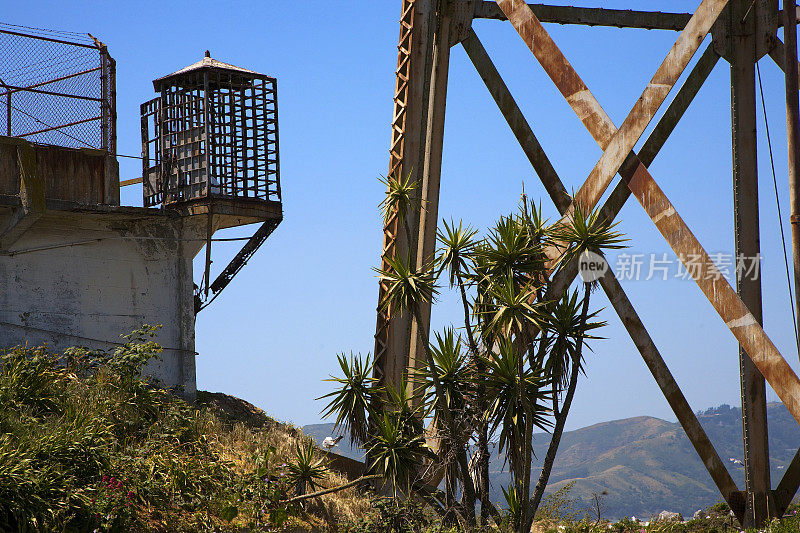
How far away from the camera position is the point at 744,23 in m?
12.9

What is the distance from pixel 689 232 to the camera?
10133mm

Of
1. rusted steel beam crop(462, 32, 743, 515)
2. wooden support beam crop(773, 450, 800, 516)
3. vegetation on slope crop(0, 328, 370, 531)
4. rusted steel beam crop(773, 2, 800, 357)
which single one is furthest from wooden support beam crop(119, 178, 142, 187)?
wooden support beam crop(773, 450, 800, 516)

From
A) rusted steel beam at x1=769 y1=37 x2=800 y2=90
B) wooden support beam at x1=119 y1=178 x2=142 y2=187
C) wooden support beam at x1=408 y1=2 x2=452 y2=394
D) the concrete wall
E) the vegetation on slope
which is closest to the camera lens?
the vegetation on slope

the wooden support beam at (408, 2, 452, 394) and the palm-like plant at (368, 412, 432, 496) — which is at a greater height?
the wooden support beam at (408, 2, 452, 394)

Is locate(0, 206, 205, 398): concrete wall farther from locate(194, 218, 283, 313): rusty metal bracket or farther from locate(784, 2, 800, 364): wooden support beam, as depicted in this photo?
locate(784, 2, 800, 364): wooden support beam

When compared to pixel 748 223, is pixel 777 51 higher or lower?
higher

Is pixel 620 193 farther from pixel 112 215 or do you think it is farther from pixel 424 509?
pixel 112 215

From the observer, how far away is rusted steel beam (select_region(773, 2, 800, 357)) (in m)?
10.3

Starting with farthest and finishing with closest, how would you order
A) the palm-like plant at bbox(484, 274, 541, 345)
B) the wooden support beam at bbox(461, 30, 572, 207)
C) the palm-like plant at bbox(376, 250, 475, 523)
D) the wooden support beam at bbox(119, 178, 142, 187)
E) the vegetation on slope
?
the wooden support beam at bbox(119, 178, 142, 187)
the wooden support beam at bbox(461, 30, 572, 207)
the palm-like plant at bbox(376, 250, 475, 523)
the palm-like plant at bbox(484, 274, 541, 345)
the vegetation on slope

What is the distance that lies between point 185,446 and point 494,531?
15.1ft

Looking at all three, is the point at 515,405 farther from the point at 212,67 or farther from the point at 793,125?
the point at 212,67

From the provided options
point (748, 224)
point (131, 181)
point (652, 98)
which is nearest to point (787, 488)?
point (748, 224)

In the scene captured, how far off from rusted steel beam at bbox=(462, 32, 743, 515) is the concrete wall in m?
6.68

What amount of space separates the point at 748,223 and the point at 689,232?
10.0ft
